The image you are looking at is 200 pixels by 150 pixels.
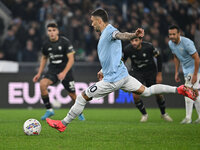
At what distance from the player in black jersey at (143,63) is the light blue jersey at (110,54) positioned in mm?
3499

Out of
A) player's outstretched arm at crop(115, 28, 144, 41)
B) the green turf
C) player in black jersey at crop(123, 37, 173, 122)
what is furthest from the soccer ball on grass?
player in black jersey at crop(123, 37, 173, 122)

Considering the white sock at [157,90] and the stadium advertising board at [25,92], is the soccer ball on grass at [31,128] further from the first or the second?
the stadium advertising board at [25,92]

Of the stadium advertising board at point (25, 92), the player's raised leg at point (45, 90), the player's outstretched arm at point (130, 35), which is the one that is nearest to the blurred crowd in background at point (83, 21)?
the stadium advertising board at point (25, 92)

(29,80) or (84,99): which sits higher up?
(84,99)

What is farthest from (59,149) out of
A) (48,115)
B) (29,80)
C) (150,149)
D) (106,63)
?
(29,80)

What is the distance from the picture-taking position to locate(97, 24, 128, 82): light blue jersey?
7.51 meters

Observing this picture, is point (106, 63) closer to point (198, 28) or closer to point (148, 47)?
point (148, 47)

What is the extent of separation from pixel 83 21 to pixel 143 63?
7.76 m

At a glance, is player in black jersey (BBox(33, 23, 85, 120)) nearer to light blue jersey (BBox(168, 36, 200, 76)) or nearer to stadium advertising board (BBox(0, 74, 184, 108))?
light blue jersey (BBox(168, 36, 200, 76))

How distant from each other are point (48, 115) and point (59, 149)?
5.35 m

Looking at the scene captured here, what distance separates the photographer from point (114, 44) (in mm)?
7566

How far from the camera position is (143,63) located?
1148cm

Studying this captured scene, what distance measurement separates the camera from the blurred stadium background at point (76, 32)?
53.7 feet

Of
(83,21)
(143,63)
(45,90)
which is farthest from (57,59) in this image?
(83,21)
